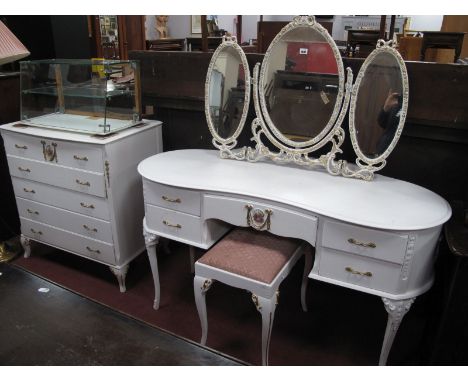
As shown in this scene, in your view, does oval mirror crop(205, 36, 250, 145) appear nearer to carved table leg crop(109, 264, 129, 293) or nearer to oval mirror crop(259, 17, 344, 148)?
oval mirror crop(259, 17, 344, 148)

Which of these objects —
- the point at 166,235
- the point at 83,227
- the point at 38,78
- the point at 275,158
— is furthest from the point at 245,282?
the point at 38,78

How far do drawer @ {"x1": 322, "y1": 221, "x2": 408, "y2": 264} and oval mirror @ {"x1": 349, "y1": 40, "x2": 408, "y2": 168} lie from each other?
45 centimetres

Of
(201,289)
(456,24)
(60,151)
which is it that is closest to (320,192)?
(201,289)

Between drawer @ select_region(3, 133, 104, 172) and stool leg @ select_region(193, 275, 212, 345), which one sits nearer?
stool leg @ select_region(193, 275, 212, 345)

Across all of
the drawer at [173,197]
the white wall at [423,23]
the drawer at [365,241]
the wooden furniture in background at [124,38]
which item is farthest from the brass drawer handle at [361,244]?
the white wall at [423,23]

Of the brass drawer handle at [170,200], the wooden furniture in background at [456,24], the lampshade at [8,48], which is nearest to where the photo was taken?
the lampshade at [8,48]

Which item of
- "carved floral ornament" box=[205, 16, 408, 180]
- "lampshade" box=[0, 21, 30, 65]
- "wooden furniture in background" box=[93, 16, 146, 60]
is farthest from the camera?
"wooden furniture in background" box=[93, 16, 146, 60]

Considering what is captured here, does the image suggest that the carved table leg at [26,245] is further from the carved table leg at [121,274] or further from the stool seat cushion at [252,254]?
the stool seat cushion at [252,254]

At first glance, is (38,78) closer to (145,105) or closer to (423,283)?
(145,105)

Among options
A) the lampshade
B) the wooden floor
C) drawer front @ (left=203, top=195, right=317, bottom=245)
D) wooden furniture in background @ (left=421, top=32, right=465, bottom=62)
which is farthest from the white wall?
the wooden floor

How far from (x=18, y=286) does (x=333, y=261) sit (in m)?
1.19

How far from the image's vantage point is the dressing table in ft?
4.98

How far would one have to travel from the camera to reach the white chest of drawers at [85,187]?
7.07 ft

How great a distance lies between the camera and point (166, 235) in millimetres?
1994
